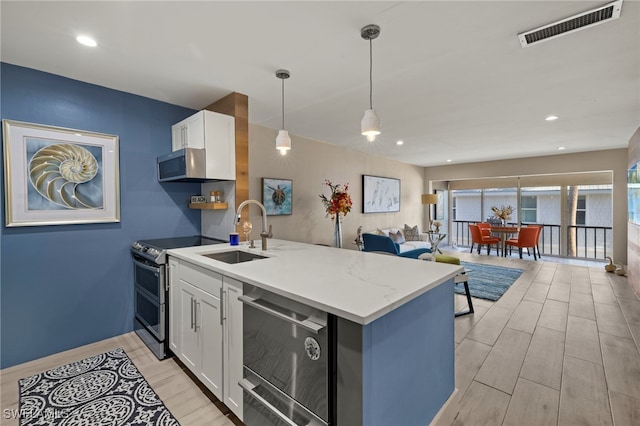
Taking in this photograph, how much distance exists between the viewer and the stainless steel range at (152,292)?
2.36m

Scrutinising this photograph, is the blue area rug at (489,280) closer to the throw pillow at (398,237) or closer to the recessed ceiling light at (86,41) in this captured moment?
the throw pillow at (398,237)

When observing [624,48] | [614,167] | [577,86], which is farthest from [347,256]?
[614,167]

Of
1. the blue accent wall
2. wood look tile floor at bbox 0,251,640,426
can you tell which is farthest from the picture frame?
the blue accent wall

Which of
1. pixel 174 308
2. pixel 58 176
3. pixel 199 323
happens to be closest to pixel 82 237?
pixel 58 176

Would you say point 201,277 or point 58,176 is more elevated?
point 58,176

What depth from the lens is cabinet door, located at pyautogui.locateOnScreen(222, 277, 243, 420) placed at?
1.64m

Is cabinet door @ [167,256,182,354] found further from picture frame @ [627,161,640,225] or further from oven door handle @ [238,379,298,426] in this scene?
picture frame @ [627,161,640,225]

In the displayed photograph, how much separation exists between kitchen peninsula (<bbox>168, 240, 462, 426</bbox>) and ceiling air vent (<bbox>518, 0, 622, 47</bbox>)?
1.64m

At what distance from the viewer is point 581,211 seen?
6656 millimetres

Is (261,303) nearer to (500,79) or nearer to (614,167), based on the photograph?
(500,79)

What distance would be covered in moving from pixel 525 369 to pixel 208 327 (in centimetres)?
250

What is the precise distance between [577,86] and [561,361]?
2.53 meters

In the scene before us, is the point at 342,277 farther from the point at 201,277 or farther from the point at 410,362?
the point at 201,277

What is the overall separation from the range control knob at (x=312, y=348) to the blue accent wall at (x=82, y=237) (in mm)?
2482
